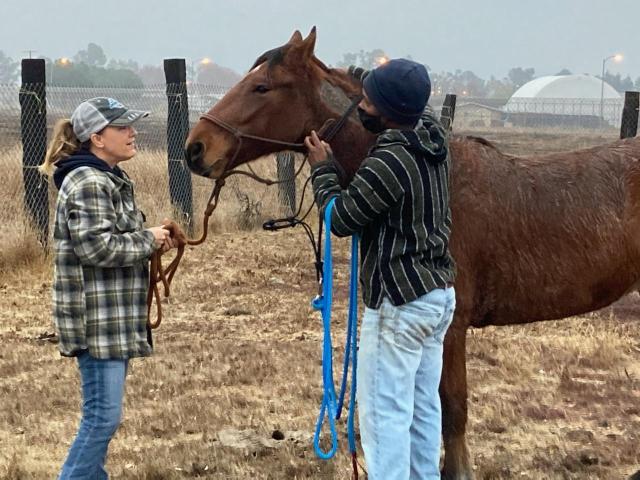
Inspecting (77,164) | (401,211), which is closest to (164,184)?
(77,164)

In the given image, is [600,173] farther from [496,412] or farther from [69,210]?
[69,210]

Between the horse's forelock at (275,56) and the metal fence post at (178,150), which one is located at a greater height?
the horse's forelock at (275,56)

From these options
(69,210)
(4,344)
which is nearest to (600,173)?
(69,210)

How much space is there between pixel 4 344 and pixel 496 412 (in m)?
3.89

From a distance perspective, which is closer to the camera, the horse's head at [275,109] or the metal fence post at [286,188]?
the horse's head at [275,109]

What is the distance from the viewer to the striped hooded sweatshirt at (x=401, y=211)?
11.0ft

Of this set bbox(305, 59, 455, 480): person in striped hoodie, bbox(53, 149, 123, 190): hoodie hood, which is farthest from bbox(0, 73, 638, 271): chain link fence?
bbox(305, 59, 455, 480): person in striped hoodie

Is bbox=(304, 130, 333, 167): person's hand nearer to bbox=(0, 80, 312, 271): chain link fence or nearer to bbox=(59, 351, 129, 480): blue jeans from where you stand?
bbox=(59, 351, 129, 480): blue jeans

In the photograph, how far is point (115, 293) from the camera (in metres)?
3.70

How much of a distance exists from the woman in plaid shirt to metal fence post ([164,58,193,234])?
8.21 meters

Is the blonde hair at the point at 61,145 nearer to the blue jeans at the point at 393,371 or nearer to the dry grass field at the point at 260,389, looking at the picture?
the blue jeans at the point at 393,371

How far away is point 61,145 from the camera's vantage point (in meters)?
3.76

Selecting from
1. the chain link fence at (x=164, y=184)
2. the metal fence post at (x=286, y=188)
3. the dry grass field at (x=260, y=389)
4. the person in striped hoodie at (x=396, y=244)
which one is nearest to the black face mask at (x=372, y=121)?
the person in striped hoodie at (x=396, y=244)

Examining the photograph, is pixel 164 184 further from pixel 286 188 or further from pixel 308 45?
pixel 308 45
